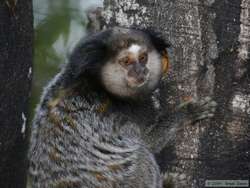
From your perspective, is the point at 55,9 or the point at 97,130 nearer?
the point at 97,130

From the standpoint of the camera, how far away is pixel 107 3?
3.78 m

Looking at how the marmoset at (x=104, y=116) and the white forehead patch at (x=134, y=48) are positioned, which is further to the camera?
the white forehead patch at (x=134, y=48)

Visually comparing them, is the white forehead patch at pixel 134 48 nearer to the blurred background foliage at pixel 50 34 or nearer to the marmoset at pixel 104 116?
the marmoset at pixel 104 116

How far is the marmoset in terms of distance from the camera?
3607 mm

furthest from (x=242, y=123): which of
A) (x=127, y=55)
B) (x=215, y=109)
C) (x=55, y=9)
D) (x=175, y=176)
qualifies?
(x=55, y=9)

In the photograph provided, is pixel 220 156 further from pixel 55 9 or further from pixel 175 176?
pixel 55 9

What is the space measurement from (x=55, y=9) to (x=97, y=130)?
2.82m

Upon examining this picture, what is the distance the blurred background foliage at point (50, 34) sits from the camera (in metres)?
5.99

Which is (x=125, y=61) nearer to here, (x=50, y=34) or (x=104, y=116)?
(x=104, y=116)

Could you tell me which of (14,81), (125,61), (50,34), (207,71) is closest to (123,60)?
(125,61)

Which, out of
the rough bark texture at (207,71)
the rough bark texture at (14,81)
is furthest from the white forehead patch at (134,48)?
the rough bark texture at (14,81)

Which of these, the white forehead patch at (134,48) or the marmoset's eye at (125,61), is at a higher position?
the white forehead patch at (134,48)

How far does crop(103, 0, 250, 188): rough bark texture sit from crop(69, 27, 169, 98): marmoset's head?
0.08m

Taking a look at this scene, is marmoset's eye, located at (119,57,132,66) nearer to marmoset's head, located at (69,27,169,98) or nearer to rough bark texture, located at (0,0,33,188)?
marmoset's head, located at (69,27,169,98)
